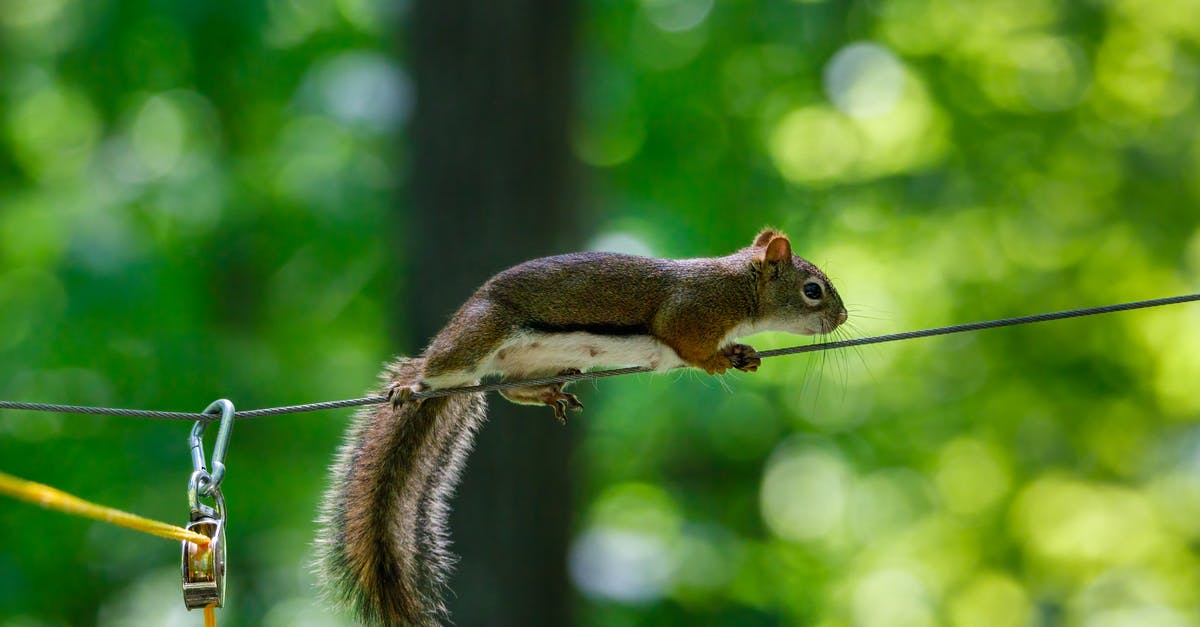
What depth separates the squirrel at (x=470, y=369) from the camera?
3.14 meters

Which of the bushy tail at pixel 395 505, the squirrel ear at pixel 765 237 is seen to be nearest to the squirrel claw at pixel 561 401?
the bushy tail at pixel 395 505

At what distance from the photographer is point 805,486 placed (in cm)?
974

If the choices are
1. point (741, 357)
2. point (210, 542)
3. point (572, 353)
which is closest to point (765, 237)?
point (741, 357)

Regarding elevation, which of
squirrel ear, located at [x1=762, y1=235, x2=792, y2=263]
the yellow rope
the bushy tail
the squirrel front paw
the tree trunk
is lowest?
the yellow rope

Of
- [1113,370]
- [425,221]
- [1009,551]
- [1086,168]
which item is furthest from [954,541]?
[425,221]

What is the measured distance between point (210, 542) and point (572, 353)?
4.30 ft

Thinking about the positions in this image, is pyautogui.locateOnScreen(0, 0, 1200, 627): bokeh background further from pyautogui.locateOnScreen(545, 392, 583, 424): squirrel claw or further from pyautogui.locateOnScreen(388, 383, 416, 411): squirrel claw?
pyautogui.locateOnScreen(388, 383, 416, 411): squirrel claw

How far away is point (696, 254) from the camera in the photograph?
730 centimetres

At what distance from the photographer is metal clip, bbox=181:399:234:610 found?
224cm

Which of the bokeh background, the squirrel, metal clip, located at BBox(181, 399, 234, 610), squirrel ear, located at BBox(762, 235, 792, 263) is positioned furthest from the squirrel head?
the bokeh background

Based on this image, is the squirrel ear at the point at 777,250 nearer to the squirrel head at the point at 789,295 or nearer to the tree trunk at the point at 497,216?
the squirrel head at the point at 789,295

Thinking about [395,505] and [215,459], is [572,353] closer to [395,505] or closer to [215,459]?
[395,505]

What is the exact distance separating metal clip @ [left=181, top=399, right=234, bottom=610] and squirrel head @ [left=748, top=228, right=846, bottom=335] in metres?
1.84

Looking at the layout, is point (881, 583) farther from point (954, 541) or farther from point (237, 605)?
point (237, 605)
